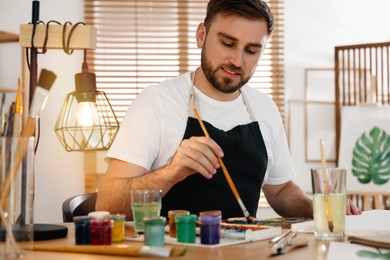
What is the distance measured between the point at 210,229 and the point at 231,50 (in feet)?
3.41

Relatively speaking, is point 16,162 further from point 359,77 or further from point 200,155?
point 359,77

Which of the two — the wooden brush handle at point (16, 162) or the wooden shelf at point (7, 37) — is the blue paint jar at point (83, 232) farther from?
the wooden shelf at point (7, 37)

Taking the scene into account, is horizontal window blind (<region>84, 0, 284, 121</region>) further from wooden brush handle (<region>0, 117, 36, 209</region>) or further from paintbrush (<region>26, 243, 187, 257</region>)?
wooden brush handle (<region>0, 117, 36, 209</region>)

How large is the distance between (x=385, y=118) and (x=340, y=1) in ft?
3.50

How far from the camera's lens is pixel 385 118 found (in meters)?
5.28

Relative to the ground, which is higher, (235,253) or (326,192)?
(326,192)

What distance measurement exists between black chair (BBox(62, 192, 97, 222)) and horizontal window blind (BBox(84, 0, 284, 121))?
9.04 ft

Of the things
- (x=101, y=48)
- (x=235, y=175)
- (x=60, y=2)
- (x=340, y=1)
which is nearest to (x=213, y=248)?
(x=235, y=175)

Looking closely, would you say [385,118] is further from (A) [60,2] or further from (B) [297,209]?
(B) [297,209]

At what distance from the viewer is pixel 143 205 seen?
1.67m

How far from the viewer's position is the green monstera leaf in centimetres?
524

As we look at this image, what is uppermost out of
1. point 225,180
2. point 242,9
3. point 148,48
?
point 148,48

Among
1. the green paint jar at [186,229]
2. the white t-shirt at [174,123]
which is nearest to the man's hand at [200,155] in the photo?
the green paint jar at [186,229]

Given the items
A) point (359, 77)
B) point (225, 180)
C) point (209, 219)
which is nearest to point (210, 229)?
point (209, 219)
